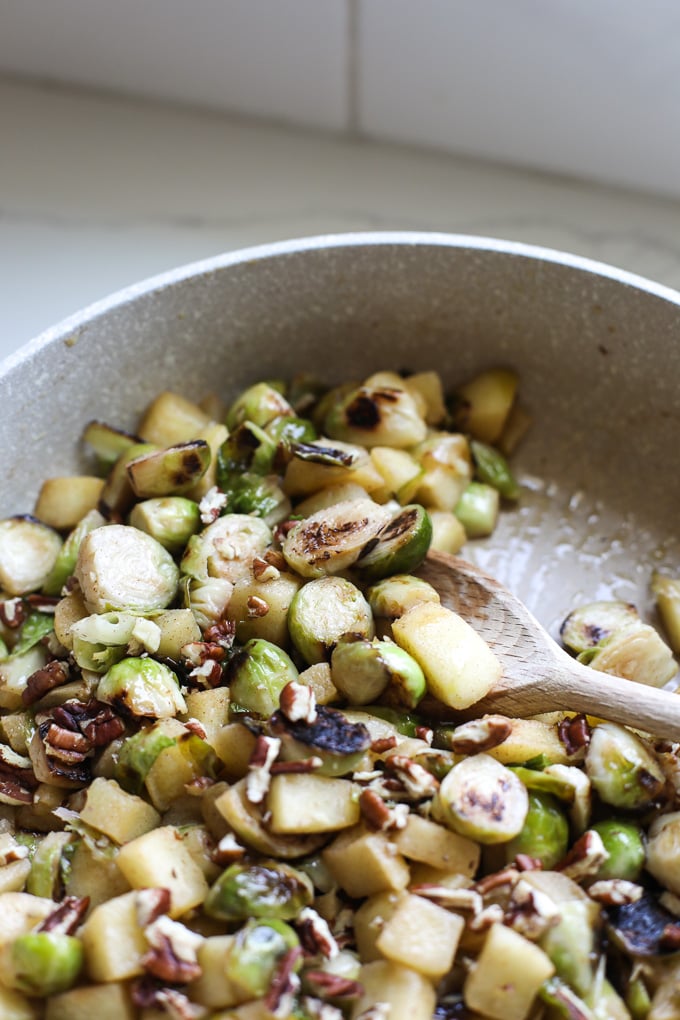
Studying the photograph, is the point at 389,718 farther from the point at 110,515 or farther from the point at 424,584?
the point at 110,515

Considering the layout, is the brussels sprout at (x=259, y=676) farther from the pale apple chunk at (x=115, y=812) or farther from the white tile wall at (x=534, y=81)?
the white tile wall at (x=534, y=81)

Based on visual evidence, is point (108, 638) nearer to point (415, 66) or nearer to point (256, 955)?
point (256, 955)

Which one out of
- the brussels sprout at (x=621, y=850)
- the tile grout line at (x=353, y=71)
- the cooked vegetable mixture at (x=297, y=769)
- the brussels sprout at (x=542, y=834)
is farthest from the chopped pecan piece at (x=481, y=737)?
the tile grout line at (x=353, y=71)

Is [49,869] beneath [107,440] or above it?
beneath

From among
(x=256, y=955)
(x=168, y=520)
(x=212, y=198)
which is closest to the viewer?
(x=256, y=955)

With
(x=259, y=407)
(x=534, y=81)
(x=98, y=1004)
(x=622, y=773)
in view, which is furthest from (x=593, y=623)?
(x=534, y=81)

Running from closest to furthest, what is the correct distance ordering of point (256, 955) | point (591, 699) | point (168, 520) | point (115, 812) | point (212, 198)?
point (256, 955), point (115, 812), point (591, 699), point (168, 520), point (212, 198)
